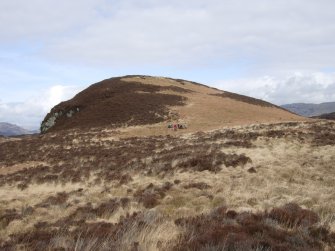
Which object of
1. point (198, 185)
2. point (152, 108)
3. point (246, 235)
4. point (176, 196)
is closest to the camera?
point (246, 235)

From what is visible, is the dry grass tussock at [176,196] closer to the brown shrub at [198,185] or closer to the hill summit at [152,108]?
the brown shrub at [198,185]

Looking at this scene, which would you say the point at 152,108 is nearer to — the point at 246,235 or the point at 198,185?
the point at 198,185

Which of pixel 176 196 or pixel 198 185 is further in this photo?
pixel 198 185

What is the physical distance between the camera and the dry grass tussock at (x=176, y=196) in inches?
372

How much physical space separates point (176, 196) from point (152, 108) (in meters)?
42.5

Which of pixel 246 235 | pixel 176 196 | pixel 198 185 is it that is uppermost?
pixel 246 235

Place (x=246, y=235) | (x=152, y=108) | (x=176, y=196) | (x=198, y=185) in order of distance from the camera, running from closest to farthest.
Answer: (x=246, y=235)
(x=176, y=196)
(x=198, y=185)
(x=152, y=108)

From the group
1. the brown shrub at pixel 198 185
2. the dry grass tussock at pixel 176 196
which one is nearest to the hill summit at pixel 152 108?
the dry grass tussock at pixel 176 196

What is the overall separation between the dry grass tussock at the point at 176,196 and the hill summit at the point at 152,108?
15.6 metres

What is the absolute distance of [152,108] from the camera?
2378 inches

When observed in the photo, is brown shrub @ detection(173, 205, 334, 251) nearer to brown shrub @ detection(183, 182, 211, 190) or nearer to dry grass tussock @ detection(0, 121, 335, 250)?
dry grass tussock @ detection(0, 121, 335, 250)

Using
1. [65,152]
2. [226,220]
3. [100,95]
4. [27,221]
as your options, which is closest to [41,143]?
[65,152]

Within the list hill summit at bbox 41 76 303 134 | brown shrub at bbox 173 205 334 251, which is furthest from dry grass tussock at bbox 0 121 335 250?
hill summit at bbox 41 76 303 134

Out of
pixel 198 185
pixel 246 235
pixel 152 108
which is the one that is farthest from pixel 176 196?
pixel 152 108
